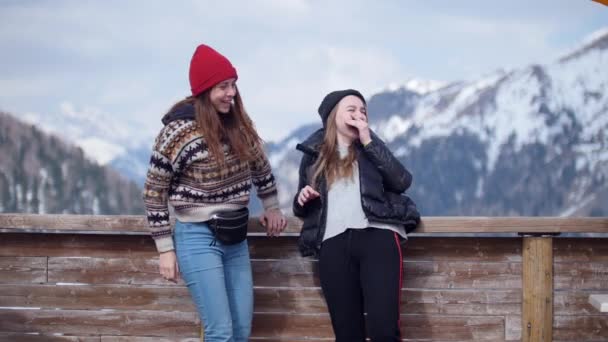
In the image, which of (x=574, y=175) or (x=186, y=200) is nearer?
(x=186, y=200)

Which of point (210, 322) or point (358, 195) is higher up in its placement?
point (358, 195)

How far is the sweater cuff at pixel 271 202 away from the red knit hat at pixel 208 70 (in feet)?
2.09

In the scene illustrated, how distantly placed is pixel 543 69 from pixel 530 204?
39719mm

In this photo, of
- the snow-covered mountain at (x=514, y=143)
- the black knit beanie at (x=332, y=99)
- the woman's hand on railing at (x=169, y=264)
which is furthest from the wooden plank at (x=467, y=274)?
the snow-covered mountain at (x=514, y=143)

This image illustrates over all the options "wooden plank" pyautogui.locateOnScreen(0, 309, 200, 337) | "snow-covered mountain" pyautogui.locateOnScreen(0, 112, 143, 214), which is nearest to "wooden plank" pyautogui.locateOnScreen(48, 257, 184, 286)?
"wooden plank" pyautogui.locateOnScreen(0, 309, 200, 337)

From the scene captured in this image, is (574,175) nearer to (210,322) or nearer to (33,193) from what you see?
(33,193)

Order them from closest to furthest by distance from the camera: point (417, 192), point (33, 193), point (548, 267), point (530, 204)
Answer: point (548, 267) < point (33, 193) < point (530, 204) < point (417, 192)

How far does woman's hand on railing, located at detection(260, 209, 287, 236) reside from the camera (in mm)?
4000

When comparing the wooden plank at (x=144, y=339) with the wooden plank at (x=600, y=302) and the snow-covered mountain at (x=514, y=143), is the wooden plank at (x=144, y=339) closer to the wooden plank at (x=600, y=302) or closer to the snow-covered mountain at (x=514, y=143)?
the wooden plank at (x=600, y=302)

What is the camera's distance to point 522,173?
378 ft

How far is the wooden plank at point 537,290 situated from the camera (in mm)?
4273

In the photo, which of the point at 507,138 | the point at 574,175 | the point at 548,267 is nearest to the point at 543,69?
the point at 507,138

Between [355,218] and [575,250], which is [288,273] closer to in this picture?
[355,218]

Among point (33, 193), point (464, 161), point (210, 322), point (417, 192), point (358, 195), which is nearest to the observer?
point (210, 322)
